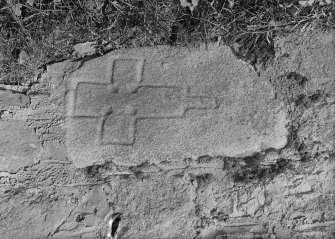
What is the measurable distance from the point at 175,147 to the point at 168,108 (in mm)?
248

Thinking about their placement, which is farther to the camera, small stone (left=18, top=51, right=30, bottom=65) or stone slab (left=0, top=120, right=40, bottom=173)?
small stone (left=18, top=51, right=30, bottom=65)

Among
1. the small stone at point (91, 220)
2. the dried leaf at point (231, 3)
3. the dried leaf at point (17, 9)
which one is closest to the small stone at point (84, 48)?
the dried leaf at point (17, 9)

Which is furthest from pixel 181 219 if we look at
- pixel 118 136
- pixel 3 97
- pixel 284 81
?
pixel 3 97

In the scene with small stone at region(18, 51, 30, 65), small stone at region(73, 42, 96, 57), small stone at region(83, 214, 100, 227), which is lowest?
small stone at region(83, 214, 100, 227)

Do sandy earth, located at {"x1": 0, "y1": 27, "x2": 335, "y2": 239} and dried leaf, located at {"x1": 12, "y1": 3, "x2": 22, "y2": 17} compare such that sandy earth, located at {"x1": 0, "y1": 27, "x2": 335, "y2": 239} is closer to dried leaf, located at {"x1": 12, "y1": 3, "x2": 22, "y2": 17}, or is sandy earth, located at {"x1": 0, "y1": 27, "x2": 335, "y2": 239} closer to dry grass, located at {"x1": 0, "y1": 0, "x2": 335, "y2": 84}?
dry grass, located at {"x1": 0, "y1": 0, "x2": 335, "y2": 84}

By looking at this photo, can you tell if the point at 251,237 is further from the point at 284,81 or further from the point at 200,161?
the point at 284,81

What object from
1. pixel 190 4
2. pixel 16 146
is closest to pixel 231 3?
pixel 190 4

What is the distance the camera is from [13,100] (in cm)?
276

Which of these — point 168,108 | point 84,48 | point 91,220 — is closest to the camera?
point 91,220

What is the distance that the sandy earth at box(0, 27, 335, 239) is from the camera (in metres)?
2.64

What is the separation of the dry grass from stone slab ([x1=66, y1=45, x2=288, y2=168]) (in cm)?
10

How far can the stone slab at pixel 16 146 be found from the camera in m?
2.68

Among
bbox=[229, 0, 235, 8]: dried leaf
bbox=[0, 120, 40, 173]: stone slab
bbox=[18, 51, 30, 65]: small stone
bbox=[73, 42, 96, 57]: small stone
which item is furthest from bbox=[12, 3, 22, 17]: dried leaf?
bbox=[229, 0, 235, 8]: dried leaf

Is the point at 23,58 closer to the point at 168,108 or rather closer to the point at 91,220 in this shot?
the point at 168,108
